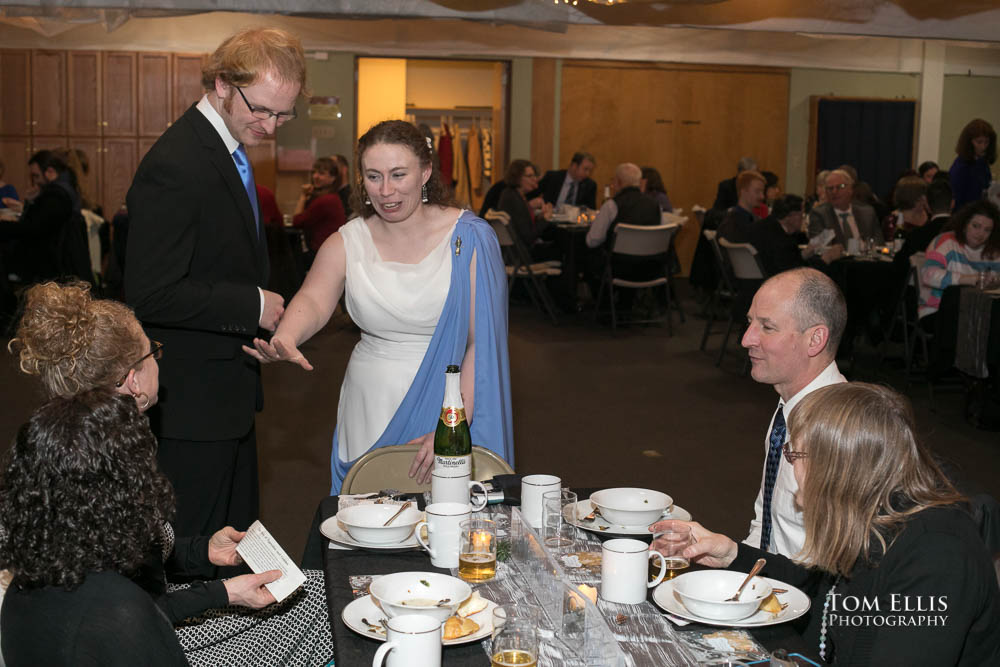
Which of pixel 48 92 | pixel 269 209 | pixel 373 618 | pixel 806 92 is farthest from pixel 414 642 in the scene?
pixel 806 92

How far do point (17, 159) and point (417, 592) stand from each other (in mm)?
11882

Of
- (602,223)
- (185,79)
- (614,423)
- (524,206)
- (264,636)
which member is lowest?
(614,423)

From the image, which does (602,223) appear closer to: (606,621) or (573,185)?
(573,185)

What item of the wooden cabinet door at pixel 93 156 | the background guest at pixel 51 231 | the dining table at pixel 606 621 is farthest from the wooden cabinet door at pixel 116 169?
the dining table at pixel 606 621

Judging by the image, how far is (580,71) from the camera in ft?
43.0

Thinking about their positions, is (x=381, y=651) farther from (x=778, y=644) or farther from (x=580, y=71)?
(x=580, y=71)

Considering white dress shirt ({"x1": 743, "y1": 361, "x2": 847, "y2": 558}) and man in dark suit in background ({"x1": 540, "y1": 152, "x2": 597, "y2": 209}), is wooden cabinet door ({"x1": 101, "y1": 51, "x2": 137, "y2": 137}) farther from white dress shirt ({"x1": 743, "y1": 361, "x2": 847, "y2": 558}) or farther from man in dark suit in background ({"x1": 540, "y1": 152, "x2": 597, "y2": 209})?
white dress shirt ({"x1": 743, "y1": 361, "x2": 847, "y2": 558})

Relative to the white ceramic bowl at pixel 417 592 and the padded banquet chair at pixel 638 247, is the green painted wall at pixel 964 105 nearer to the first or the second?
the padded banquet chair at pixel 638 247

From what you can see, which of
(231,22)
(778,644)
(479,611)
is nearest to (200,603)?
(479,611)

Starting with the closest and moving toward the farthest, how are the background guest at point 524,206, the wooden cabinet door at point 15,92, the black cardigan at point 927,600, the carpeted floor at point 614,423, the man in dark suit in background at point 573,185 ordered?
the black cardigan at point 927,600, the carpeted floor at point 614,423, the background guest at point 524,206, the man in dark suit in background at point 573,185, the wooden cabinet door at point 15,92

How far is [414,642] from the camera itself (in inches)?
54.7

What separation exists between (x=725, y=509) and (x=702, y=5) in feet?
6.98

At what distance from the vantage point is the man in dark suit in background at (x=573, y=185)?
11102 mm

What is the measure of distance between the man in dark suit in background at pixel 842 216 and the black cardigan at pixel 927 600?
697 cm
